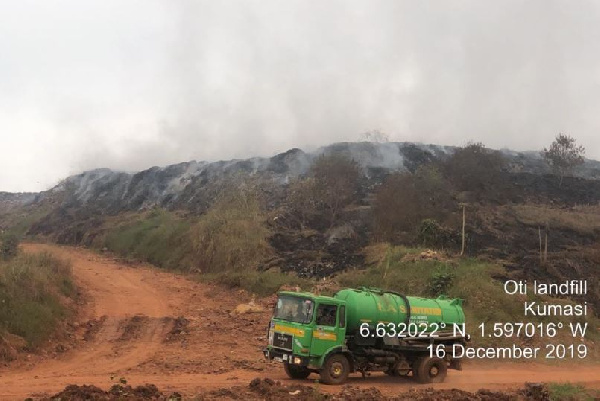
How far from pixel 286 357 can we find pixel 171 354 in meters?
5.45

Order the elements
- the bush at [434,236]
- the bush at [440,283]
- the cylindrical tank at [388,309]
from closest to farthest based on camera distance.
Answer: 1. the cylindrical tank at [388,309]
2. the bush at [440,283]
3. the bush at [434,236]

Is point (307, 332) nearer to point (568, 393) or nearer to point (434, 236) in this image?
point (568, 393)

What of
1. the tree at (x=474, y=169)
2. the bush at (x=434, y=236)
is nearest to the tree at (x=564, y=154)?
the tree at (x=474, y=169)

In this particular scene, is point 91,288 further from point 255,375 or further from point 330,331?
point 330,331

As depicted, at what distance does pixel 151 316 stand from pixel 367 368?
37.4 feet

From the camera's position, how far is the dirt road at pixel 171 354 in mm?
12927

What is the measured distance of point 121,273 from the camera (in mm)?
32406

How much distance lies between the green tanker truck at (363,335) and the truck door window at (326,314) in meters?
0.02

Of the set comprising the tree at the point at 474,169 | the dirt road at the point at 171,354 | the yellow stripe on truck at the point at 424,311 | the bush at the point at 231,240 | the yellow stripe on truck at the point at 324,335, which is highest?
the tree at the point at 474,169

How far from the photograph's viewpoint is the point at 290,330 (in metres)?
12.9

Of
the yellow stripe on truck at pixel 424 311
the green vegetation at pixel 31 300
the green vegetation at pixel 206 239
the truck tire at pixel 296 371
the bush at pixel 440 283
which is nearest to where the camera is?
the truck tire at pixel 296 371

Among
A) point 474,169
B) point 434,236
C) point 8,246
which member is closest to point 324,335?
point 434,236

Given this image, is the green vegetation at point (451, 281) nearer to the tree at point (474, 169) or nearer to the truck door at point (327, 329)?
the truck door at point (327, 329)

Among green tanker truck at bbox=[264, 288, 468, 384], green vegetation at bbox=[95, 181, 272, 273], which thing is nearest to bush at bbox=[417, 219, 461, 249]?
green vegetation at bbox=[95, 181, 272, 273]
